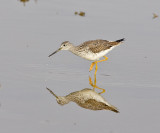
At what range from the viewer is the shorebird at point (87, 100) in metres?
9.02

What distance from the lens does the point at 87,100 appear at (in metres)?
9.38

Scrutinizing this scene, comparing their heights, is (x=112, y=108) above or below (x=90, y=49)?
below

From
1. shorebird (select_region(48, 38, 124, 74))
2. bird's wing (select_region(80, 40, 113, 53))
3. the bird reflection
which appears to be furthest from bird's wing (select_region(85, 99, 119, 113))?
bird's wing (select_region(80, 40, 113, 53))

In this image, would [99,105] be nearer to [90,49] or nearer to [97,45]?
[90,49]

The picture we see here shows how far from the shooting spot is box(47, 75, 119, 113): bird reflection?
29.6 ft

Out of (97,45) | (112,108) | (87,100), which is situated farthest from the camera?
(97,45)

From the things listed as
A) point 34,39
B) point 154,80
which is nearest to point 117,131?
point 154,80

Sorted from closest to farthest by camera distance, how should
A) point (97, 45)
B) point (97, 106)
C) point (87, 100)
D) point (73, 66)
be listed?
1. point (97, 106)
2. point (87, 100)
3. point (73, 66)
4. point (97, 45)

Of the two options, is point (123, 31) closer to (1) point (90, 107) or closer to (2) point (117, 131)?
(1) point (90, 107)

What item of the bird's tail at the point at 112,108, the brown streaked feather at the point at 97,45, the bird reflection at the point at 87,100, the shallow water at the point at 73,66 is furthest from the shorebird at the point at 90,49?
the bird's tail at the point at 112,108

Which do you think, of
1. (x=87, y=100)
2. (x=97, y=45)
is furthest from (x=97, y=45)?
(x=87, y=100)

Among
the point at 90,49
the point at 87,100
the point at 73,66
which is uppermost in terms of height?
the point at 90,49

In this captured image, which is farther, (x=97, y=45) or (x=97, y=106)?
(x=97, y=45)

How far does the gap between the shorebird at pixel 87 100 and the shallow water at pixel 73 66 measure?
0.16m
